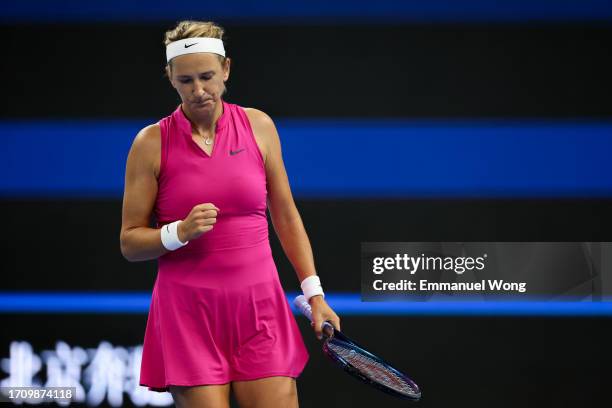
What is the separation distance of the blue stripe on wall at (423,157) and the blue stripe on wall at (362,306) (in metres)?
0.50

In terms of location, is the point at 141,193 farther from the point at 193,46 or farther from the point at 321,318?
the point at 321,318

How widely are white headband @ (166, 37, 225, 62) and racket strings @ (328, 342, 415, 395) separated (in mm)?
880

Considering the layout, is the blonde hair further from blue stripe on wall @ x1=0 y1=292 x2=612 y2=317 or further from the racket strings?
blue stripe on wall @ x1=0 y1=292 x2=612 y2=317

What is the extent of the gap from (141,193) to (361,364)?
0.80 m

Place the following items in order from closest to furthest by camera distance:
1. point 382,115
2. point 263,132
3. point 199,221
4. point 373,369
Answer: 1. point 199,221
2. point 263,132
3. point 373,369
4. point 382,115

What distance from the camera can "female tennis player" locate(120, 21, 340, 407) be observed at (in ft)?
7.96

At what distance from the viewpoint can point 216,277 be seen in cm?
246

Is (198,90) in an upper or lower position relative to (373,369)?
upper

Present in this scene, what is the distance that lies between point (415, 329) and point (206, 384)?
7.37 feet

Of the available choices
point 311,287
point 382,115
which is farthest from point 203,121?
point 382,115

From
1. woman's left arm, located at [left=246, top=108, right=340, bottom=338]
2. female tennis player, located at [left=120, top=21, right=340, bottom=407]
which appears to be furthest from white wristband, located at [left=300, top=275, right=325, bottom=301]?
female tennis player, located at [left=120, top=21, right=340, bottom=407]

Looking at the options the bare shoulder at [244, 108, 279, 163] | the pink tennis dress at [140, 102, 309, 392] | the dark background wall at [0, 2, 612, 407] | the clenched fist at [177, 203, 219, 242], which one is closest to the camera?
the clenched fist at [177, 203, 219, 242]

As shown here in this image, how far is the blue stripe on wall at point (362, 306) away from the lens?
177 inches

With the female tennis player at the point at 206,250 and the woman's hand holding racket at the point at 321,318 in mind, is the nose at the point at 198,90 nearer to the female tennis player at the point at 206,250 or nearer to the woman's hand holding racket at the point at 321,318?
the female tennis player at the point at 206,250
